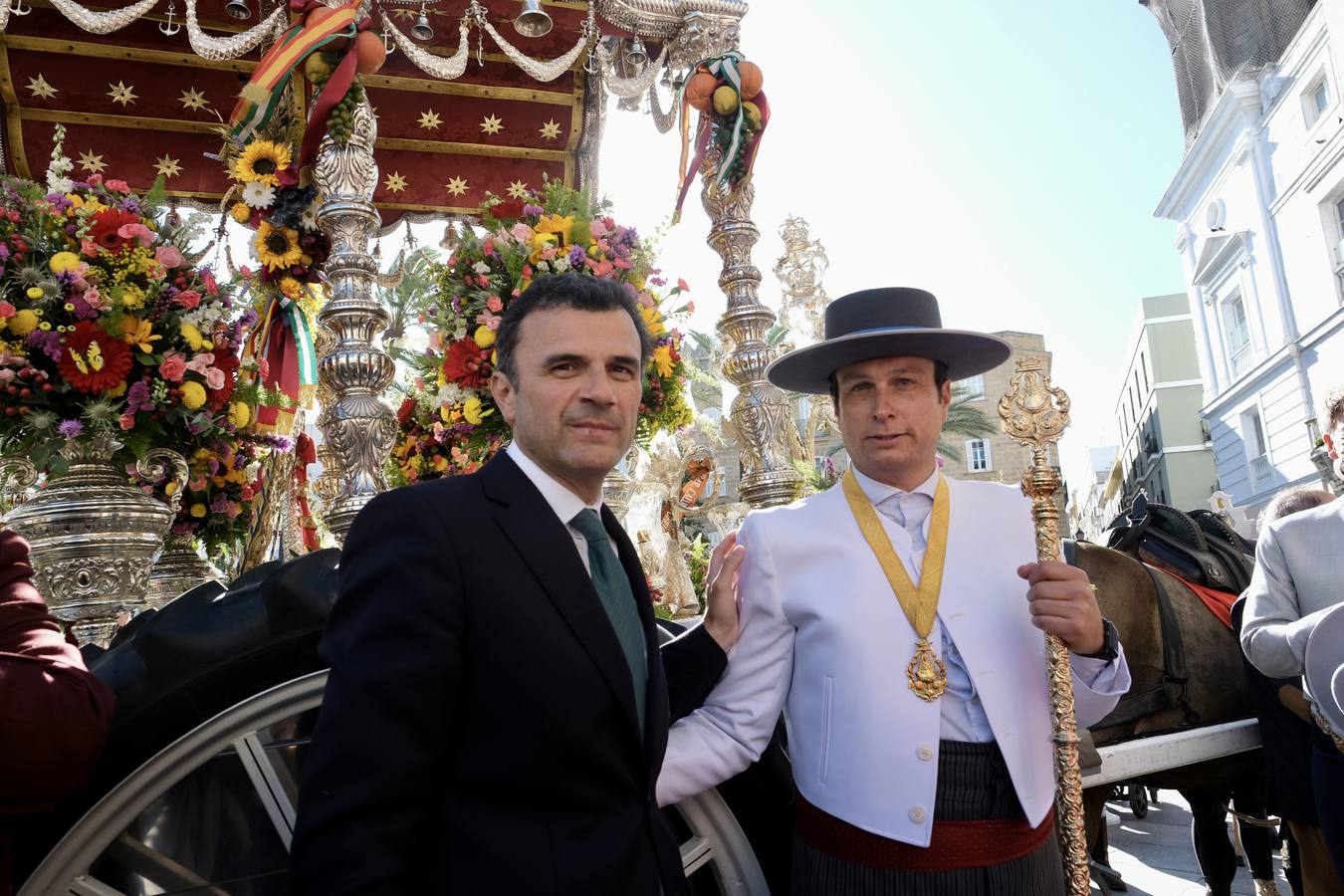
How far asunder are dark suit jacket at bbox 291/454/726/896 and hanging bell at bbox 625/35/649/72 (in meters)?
4.66

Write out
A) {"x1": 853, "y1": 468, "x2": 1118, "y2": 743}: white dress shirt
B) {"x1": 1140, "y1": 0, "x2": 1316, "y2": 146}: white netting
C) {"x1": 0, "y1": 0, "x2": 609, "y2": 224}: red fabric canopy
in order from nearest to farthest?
{"x1": 853, "y1": 468, "x2": 1118, "y2": 743}: white dress shirt, {"x1": 0, "y1": 0, "x2": 609, "y2": 224}: red fabric canopy, {"x1": 1140, "y1": 0, "x2": 1316, "y2": 146}: white netting

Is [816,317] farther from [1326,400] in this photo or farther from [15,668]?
[15,668]

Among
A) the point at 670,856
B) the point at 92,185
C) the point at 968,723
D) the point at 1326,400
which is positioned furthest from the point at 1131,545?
the point at 92,185

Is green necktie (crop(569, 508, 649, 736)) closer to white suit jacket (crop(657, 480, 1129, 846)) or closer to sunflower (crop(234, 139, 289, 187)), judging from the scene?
Answer: white suit jacket (crop(657, 480, 1129, 846))

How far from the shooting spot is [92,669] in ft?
5.77

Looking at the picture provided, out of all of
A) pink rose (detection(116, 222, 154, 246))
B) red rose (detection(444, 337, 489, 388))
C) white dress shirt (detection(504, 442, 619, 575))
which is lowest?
white dress shirt (detection(504, 442, 619, 575))

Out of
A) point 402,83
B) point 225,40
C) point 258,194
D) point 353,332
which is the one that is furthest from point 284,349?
point 402,83

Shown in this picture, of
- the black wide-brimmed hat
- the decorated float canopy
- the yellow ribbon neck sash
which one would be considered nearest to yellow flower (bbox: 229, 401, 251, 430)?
the decorated float canopy

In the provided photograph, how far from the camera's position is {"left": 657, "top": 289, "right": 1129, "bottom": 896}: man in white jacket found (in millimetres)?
1947

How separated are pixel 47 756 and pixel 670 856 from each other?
1.11 metres

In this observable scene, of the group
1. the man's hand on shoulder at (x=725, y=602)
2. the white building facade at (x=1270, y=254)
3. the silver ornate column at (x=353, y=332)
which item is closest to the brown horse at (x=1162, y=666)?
the man's hand on shoulder at (x=725, y=602)

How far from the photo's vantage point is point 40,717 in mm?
1507

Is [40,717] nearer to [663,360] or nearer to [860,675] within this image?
[860,675]

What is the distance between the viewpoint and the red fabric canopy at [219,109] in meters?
5.36
